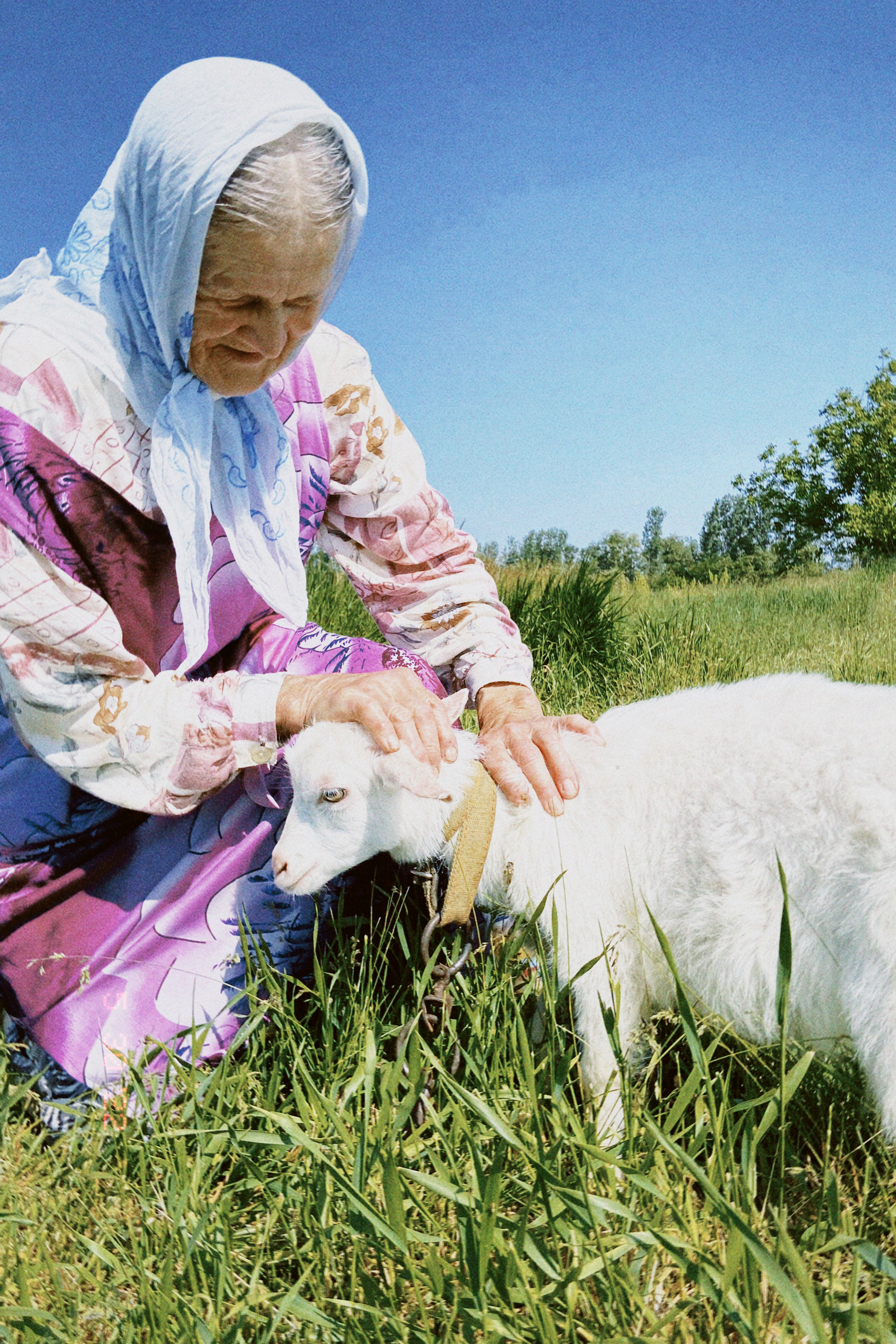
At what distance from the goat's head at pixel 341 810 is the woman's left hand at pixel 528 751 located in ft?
0.52

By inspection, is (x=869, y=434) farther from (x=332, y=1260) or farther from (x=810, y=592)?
(x=332, y=1260)

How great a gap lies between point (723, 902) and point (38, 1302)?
52.5 inches

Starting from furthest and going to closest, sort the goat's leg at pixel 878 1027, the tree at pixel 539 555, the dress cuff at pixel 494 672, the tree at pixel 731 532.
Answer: the tree at pixel 731 532 < the tree at pixel 539 555 < the dress cuff at pixel 494 672 < the goat's leg at pixel 878 1027

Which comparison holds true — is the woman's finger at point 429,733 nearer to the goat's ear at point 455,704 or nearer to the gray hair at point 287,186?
the goat's ear at point 455,704

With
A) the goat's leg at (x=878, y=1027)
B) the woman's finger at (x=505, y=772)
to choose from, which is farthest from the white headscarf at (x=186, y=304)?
the goat's leg at (x=878, y=1027)

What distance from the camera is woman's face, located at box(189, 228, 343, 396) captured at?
5.97 ft

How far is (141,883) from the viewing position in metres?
2.21

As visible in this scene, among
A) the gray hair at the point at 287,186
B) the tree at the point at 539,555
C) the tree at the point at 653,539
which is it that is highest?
the gray hair at the point at 287,186

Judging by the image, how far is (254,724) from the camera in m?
1.96

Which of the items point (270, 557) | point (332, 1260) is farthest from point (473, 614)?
point (332, 1260)

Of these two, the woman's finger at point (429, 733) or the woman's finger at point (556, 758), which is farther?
the woman's finger at point (556, 758)

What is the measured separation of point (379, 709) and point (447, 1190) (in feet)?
2.84

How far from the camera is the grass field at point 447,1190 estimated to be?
1.26 meters

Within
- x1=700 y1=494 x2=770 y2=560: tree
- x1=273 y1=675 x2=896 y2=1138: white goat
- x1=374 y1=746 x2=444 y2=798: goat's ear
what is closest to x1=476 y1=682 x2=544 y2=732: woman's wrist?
x1=273 y1=675 x2=896 y2=1138: white goat
